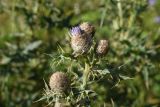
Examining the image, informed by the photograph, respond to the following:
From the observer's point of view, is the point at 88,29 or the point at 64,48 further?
the point at 64,48

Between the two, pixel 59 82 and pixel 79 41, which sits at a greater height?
pixel 79 41

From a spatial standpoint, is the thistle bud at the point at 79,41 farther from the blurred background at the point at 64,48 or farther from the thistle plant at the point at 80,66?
the blurred background at the point at 64,48

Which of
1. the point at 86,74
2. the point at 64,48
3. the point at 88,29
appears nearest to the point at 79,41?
the point at 88,29

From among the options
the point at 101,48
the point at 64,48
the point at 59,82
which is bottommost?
the point at 59,82

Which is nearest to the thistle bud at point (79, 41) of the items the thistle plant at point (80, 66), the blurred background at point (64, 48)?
the thistle plant at point (80, 66)

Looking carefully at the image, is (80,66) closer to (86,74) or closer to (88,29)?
(86,74)

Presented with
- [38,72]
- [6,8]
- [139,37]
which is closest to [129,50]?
[139,37]
